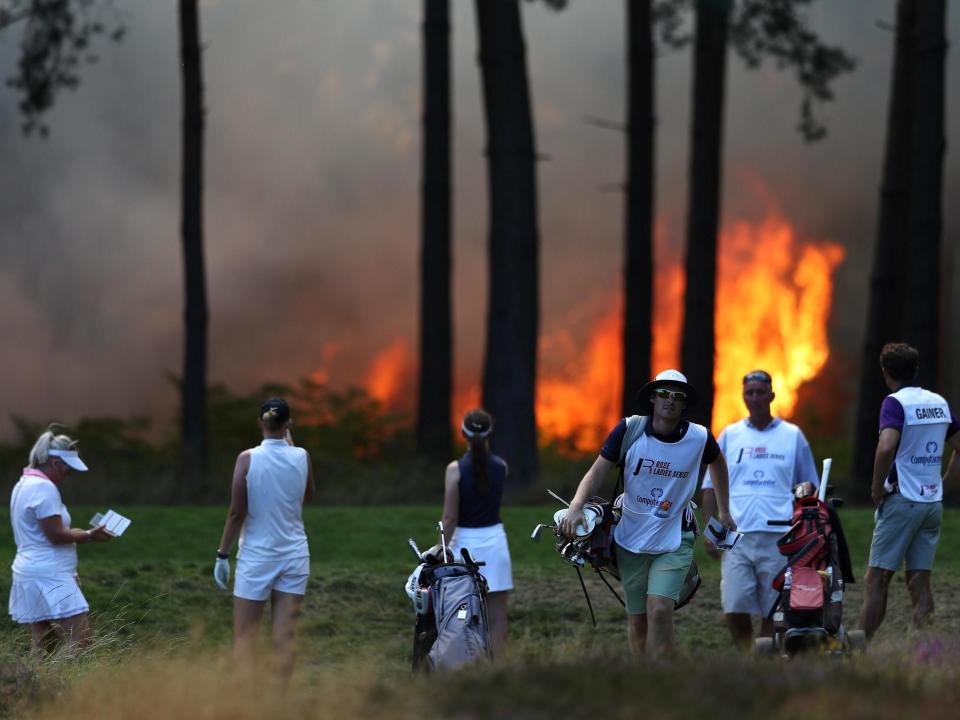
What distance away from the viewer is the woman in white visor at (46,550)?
1109cm

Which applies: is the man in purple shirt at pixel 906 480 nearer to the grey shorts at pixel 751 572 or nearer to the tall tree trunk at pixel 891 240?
the grey shorts at pixel 751 572

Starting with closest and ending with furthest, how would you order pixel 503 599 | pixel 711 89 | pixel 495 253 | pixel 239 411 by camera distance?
pixel 503 599 → pixel 495 253 → pixel 711 89 → pixel 239 411

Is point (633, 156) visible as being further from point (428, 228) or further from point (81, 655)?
point (81, 655)

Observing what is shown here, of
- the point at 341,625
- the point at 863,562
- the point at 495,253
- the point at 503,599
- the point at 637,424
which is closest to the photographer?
the point at 637,424

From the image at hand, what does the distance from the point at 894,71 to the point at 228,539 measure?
59.2 ft

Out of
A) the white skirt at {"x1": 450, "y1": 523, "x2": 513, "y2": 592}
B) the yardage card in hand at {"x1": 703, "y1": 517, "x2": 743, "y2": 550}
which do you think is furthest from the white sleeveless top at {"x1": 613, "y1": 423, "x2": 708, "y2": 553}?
the white skirt at {"x1": 450, "y1": 523, "x2": 513, "y2": 592}

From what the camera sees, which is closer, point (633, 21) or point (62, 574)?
point (62, 574)

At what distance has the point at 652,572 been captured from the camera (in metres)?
9.71

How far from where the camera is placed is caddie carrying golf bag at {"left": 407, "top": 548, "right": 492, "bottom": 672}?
965 cm

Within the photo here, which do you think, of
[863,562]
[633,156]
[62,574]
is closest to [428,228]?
[633,156]

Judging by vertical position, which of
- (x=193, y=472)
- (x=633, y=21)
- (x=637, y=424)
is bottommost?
(x=193, y=472)

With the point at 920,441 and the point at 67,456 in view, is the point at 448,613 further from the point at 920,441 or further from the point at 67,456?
the point at 920,441

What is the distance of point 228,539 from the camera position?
31.8ft

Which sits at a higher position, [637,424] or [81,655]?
[637,424]
